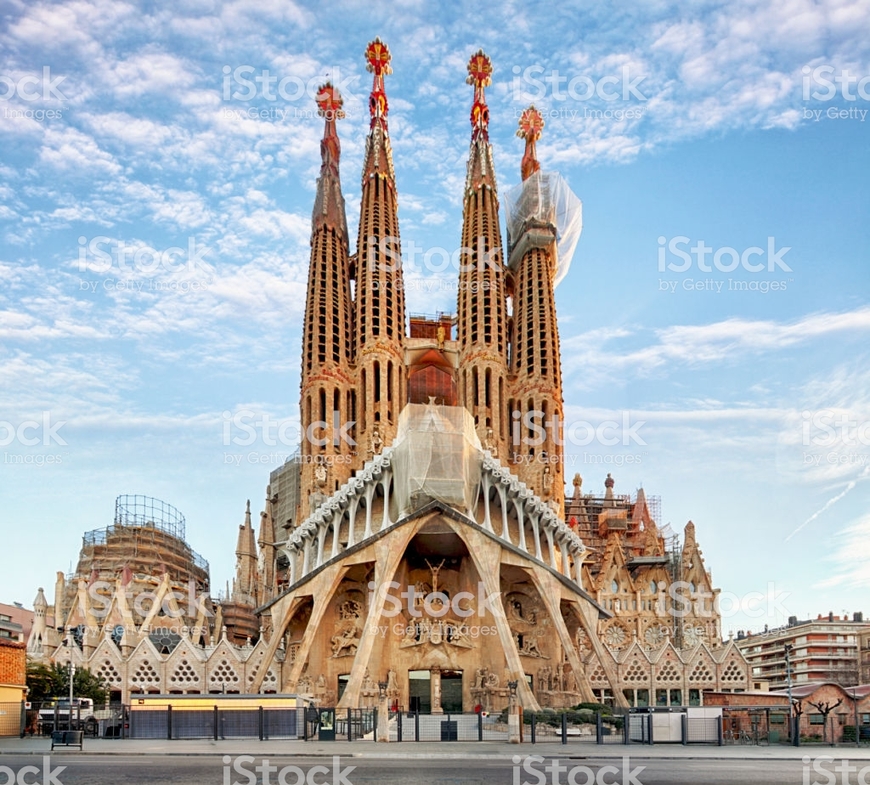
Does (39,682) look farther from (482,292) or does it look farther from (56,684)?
(482,292)

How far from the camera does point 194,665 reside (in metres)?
58.4

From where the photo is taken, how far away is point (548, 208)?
76.8 meters

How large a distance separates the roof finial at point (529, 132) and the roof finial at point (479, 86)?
4.32 meters

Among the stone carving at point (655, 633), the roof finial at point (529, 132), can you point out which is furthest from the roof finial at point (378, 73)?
the stone carving at point (655, 633)

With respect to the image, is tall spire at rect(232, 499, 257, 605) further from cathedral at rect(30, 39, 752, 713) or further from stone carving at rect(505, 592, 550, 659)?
stone carving at rect(505, 592, 550, 659)

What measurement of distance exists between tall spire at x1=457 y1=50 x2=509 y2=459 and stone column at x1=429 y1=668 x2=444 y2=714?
18.2m

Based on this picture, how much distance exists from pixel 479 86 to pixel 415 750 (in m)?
66.4

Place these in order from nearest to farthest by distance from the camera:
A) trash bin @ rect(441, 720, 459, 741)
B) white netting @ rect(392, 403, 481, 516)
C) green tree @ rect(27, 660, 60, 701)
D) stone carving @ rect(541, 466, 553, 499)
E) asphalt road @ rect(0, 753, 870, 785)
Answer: asphalt road @ rect(0, 753, 870, 785) → trash bin @ rect(441, 720, 459, 741) → green tree @ rect(27, 660, 60, 701) → white netting @ rect(392, 403, 481, 516) → stone carving @ rect(541, 466, 553, 499)

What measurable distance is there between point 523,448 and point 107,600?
3250cm

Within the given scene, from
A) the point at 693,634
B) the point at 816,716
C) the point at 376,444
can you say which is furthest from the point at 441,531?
the point at 693,634

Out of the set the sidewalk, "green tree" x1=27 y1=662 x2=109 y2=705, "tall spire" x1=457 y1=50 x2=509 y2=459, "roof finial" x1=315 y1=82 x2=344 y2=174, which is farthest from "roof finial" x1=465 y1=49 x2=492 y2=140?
the sidewalk

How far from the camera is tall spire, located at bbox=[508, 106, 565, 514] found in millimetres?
68625

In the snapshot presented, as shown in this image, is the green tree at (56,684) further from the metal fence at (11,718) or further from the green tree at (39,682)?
the metal fence at (11,718)

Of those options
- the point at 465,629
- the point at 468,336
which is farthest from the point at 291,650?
the point at 468,336
